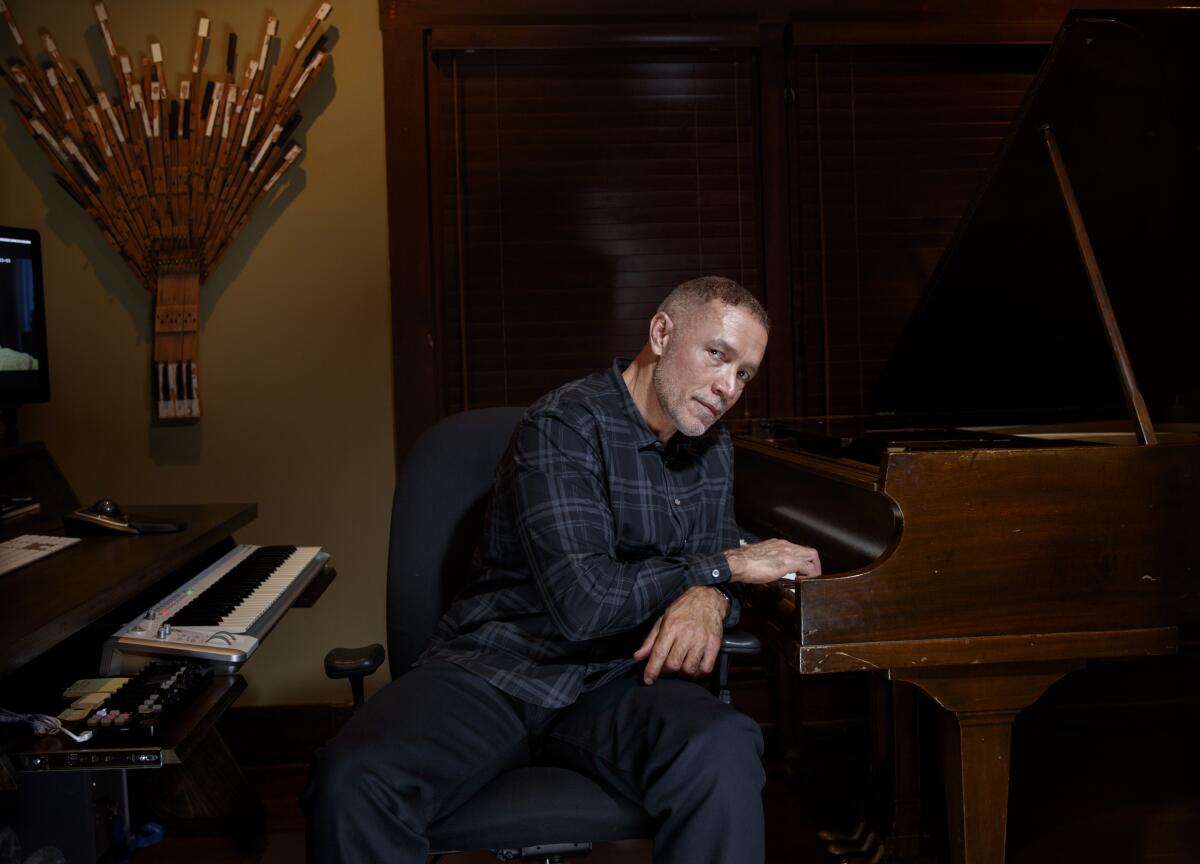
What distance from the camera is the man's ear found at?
1.86 m

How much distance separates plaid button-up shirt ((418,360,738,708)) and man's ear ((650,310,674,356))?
102 mm

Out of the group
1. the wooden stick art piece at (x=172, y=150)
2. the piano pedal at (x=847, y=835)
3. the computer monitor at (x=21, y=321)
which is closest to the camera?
the computer monitor at (x=21, y=321)

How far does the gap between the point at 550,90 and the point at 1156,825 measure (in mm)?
2622

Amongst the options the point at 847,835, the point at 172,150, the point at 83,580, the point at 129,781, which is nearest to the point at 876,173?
the point at 847,835

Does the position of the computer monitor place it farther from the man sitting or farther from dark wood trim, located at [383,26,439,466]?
the man sitting

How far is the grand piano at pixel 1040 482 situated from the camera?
5.43 feet

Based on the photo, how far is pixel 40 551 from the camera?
1832mm

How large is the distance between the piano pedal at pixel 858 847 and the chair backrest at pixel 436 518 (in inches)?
46.1

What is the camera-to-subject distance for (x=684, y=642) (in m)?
1.66

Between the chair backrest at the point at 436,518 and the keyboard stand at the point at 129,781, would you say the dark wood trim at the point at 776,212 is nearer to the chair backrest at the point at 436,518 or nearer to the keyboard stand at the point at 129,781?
the chair backrest at the point at 436,518

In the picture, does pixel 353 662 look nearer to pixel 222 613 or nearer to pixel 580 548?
pixel 222 613

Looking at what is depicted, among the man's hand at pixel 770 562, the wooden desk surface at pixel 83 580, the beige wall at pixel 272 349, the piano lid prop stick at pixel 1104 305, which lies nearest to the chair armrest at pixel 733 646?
the man's hand at pixel 770 562

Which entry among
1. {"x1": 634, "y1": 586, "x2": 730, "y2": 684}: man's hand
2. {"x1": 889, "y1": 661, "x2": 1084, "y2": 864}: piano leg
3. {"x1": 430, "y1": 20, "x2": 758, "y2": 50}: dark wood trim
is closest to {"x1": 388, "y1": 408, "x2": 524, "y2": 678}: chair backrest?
{"x1": 634, "y1": 586, "x2": 730, "y2": 684}: man's hand

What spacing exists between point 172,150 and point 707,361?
196cm
